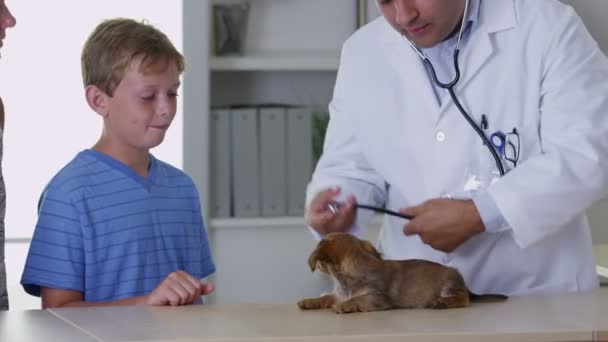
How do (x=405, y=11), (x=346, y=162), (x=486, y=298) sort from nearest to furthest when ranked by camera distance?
(x=486, y=298) → (x=405, y=11) → (x=346, y=162)

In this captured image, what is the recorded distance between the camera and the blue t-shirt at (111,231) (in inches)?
77.2

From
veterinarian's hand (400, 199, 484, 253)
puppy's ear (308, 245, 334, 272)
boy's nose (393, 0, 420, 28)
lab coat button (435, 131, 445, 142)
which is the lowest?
puppy's ear (308, 245, 334, 272)

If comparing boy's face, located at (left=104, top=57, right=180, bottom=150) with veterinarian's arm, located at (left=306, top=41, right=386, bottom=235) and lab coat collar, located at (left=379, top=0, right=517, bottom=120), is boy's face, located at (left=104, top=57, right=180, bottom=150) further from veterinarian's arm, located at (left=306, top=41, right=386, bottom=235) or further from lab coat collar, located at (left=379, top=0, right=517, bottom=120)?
lab coat collar, located at (left=379, top=0, right=517, bottom=120)

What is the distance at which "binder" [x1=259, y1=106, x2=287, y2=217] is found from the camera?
3.52 meters

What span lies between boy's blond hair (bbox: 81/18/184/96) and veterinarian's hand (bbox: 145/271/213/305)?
48cm

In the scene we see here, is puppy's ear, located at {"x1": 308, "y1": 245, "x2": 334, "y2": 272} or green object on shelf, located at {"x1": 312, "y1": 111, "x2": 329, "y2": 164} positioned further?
green object on shelf, located at {"x1": 312, "y1": 111, "x2": 329, "y2": 164}

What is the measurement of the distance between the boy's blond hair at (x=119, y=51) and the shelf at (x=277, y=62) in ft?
4.15

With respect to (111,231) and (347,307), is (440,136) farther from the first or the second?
(111,231)

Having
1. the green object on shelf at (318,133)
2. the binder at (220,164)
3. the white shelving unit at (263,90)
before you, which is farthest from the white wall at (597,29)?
the binder at (220,164)

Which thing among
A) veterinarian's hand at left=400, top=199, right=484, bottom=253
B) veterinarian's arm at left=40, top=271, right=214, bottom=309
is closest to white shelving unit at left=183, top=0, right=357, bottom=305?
veterinarian's arm at left=40, top=271, right=214, bottom=309

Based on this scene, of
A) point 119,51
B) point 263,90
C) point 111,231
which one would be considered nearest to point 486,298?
point 111,231

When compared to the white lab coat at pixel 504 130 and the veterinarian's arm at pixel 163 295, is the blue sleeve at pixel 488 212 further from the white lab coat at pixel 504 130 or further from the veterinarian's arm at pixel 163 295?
the veterinarian's arm at pixel 163 295

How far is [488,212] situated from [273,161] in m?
1.83

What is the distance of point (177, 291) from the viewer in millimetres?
1806
